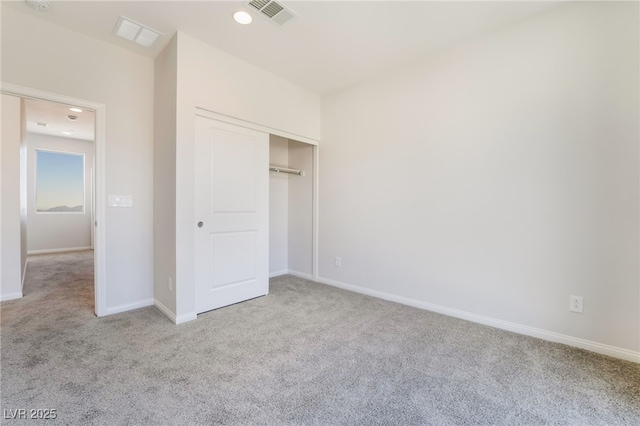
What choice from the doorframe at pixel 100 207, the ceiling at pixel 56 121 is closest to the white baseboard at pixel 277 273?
the doorframe at pixel 100 207

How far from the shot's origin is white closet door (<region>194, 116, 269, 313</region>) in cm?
283

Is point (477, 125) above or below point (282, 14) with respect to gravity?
below

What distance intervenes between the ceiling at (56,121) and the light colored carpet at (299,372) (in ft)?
11.2

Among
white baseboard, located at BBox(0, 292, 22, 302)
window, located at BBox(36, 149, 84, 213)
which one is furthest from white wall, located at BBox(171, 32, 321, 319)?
window, located at BBox(36, 149, 84, 213)

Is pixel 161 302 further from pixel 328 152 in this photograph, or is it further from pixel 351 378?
pixel 328 152

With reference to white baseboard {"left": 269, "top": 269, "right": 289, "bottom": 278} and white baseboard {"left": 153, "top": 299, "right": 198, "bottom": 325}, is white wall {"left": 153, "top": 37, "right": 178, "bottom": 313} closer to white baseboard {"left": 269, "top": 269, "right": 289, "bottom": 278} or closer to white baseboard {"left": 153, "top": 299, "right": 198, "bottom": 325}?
white baseboard {"left": 153, "top": 299, "right": 198, "bottom": 325}

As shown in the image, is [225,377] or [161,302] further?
[161,302]

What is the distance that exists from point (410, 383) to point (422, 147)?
225cm

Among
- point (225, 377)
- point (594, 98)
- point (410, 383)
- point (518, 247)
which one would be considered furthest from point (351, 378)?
point (594, 98)

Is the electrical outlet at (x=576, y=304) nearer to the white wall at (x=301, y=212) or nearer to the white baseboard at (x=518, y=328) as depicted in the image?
the white baseboard at (x=518, y=328)

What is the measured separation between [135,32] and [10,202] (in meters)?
2.61

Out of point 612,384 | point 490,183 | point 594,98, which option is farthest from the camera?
point 490,183

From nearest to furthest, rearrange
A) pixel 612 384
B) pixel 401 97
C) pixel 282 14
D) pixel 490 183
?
1. pixel 612 384
2. pixel 282 14
3. pixel 490 183
4. pixel 401 97

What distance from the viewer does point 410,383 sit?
1.74m
